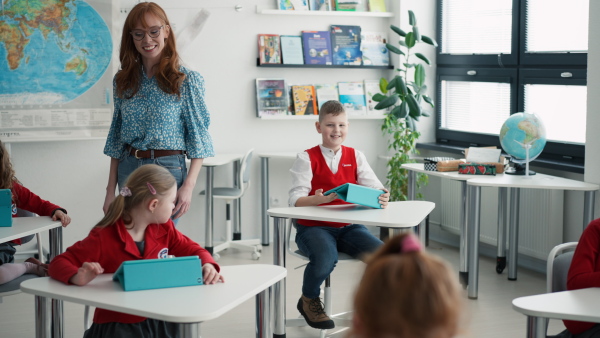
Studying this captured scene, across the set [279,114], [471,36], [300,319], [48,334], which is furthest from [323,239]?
[471,36]

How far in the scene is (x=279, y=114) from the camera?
600 centimetres

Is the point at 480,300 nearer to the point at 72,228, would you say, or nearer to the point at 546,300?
the point at 546,300

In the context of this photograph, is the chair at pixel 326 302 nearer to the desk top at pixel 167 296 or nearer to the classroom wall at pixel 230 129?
the desk top at pixel 167 296

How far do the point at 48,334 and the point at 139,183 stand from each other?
1.91 ft

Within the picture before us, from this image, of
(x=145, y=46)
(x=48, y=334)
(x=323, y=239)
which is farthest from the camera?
(x=323, y=239)

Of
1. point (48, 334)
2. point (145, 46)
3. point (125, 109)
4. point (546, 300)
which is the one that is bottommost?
point (48, 334)

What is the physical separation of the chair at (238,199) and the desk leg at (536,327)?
3.44 meters

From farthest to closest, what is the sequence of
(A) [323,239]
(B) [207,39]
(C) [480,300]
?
(B) [207,39]
(C) [480,300]
(A) [323,239]

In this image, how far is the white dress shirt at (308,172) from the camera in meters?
3.74

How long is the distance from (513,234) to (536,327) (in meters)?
2.77

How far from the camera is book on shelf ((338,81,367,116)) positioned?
620 centimetres

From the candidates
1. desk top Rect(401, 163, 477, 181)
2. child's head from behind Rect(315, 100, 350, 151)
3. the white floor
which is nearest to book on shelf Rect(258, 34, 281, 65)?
desk top Rect(401, 163, 477, 181)

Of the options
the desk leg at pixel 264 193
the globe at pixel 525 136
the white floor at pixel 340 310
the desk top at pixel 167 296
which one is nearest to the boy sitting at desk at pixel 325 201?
the white floor at pixel 340 310

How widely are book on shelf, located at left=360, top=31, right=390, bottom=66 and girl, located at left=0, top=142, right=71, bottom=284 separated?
11.1 feet
